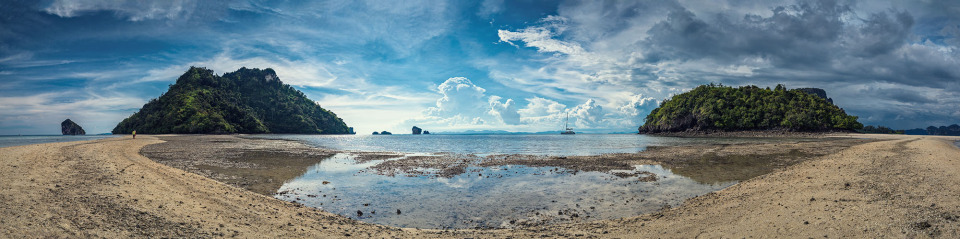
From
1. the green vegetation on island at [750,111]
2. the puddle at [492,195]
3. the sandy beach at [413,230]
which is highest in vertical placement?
the green vegetation on island at [750,111]

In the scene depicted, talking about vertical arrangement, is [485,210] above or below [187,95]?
below

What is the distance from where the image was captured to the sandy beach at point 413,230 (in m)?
7.14

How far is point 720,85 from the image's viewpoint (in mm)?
140875

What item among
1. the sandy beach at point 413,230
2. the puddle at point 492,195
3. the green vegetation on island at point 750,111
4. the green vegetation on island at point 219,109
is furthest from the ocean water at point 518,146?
the green vegetation on island at point 219,109

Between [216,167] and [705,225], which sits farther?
[216,167]

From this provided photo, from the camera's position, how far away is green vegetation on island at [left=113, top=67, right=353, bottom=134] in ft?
349

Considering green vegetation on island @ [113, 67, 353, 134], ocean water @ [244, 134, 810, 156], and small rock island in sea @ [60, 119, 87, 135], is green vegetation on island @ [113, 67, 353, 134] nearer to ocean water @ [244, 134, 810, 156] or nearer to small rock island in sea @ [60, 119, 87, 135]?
small rock island in sea @ [60, 119, 87, 135]

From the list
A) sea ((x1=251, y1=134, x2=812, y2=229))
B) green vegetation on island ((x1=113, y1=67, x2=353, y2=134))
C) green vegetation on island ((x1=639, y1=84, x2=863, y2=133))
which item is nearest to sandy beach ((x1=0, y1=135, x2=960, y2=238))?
sea ((x1=251, y1=134, x2=812, y2=229))

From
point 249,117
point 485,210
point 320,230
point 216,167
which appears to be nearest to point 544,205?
point 485,210

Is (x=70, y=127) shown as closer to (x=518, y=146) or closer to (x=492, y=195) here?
(x=518, y=146)

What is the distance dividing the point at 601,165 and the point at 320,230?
1921 cm

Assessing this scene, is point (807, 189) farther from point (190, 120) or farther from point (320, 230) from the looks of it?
point (190, 120)

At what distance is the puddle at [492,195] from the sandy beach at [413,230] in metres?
1.12

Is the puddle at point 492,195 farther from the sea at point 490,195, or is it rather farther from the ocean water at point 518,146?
the ocean water at point 518,146
